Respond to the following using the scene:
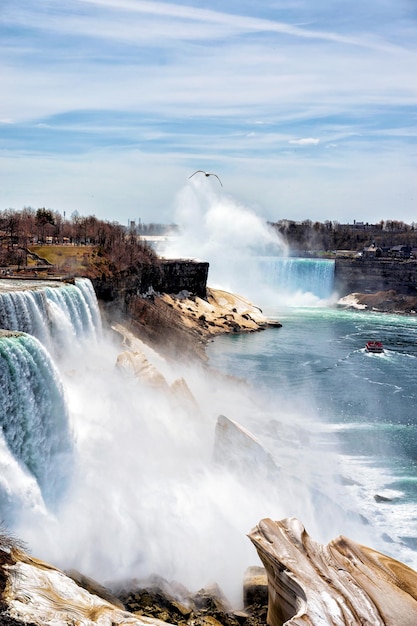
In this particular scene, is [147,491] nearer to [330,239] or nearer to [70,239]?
[70,239]

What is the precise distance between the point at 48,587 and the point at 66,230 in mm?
59060

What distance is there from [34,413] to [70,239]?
48206mm

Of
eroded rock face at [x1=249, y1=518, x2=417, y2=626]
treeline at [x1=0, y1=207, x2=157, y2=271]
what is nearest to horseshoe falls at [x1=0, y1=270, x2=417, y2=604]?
eroded rock face at [x1=249, y1=518, x2=417, y2=626]

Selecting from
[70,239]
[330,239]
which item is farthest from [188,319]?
[330,239]

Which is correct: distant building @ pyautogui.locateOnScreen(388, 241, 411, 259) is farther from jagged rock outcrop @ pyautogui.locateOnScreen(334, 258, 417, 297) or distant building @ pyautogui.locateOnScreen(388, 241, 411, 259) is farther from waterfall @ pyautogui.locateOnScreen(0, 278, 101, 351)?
waterfall @ pyautogui.locateOnScreen(0, 278, 101, 351)

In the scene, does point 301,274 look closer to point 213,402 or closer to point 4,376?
point 213,402

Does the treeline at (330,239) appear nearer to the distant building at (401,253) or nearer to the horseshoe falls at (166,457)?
the distant building at (401,253)

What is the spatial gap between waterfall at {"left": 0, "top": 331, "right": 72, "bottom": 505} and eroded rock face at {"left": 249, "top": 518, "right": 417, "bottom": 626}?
23.2 ft

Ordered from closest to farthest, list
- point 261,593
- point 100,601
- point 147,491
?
point 100,601
point 261,593
point 147,491

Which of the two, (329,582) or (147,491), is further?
(147,491)

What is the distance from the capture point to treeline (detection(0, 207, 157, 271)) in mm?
48125

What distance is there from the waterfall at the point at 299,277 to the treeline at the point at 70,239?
34014 millimetres

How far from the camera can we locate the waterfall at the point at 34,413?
1836 cm

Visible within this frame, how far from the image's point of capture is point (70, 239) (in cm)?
6581
